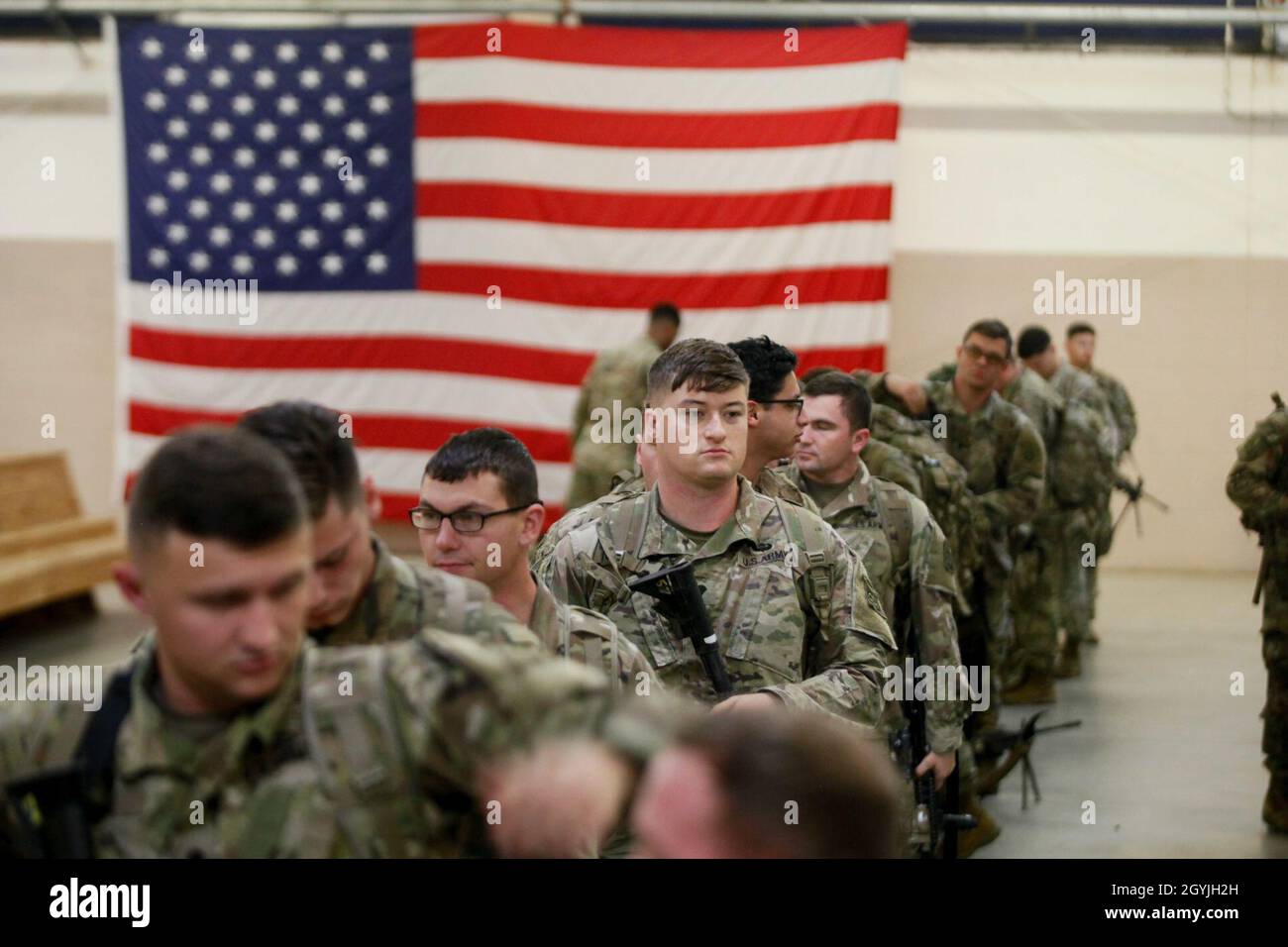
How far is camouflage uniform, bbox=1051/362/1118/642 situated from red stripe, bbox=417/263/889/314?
1683 millimetres

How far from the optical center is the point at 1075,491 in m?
7.92

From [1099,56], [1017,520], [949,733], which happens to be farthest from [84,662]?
[1099,56]

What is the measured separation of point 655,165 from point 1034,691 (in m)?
4.31

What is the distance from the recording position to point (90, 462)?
1114cm

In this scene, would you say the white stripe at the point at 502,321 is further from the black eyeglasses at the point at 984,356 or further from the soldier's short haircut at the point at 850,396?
the soldier's short haircut at the point at 850,396

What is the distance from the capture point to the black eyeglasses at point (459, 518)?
2807 mm

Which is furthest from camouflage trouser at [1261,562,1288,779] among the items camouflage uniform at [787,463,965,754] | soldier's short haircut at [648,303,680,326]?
soldier's short haircut at [648,303,680,326]

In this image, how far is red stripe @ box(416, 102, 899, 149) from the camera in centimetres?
973

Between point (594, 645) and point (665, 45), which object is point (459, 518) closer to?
point (594, 645)

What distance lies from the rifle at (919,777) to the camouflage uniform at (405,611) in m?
2.05

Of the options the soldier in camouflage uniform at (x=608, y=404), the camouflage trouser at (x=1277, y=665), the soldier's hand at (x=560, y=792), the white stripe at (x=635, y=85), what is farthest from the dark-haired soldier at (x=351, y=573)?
the white stripe at (x=635, y=85)

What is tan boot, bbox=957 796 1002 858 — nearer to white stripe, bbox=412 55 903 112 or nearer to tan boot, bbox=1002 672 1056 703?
tan boot, bbox=1002 672 1056 703

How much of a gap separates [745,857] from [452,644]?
0.41 metres
